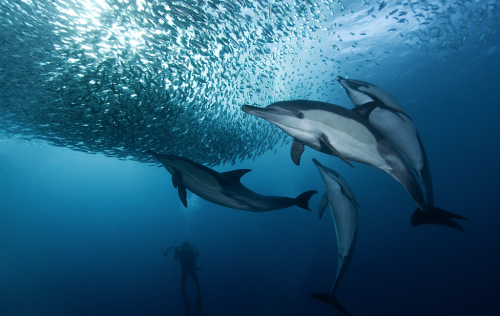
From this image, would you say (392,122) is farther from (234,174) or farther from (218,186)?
(218,186)

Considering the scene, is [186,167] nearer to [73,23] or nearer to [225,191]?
[225,191]

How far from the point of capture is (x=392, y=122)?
77.9 inches

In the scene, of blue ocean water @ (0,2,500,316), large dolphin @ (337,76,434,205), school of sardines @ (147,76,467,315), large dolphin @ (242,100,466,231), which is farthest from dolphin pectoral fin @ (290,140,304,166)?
blue ocean water @ (0,2,500,316)

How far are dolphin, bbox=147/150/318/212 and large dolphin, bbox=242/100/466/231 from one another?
127cm

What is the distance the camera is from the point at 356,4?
1225cm

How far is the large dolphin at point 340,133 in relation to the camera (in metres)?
1.58

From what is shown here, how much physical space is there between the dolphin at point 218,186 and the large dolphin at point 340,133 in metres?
1.27

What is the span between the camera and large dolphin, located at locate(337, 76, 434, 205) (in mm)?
1932

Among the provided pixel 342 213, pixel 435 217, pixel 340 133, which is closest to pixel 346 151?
pixel 340 133

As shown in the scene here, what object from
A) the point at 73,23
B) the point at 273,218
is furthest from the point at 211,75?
the point at 273,218

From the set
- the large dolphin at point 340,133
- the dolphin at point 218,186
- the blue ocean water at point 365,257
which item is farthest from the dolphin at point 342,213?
the blue ocean water at point 365,257

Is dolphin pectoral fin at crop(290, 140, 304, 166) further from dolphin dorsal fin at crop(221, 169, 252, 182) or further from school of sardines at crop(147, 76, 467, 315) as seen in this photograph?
dolphin dorsal fin at crop(221, 169, 252, 182)

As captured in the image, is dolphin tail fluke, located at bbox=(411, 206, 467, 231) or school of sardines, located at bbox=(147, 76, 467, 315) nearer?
school of sardines, located at bbox=(147, 76, 467, 315)

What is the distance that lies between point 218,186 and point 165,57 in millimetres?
7513
